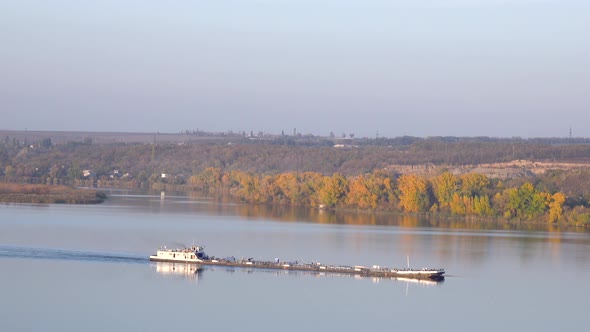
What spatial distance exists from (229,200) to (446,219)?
1921 cm

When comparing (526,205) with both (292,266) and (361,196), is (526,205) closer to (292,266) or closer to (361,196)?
(361,196)

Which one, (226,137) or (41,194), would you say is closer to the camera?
(41,194)

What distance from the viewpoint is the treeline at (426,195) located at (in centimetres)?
5622

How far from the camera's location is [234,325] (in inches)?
960

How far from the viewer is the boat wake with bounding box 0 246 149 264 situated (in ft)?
110

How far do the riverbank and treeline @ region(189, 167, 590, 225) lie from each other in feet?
37.8

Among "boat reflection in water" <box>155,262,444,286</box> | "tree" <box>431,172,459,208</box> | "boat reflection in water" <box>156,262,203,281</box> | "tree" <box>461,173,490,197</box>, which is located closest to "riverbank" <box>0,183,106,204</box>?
"tree" <box>431,172,459,208</box>

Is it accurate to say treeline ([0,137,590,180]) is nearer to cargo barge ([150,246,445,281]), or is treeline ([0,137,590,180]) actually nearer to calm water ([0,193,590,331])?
calm water ([0,193,590,331])

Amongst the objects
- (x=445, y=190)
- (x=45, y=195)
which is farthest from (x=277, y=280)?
(x=45, y=195)

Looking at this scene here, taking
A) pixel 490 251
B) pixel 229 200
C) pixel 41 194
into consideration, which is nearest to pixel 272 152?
pixel 229 200

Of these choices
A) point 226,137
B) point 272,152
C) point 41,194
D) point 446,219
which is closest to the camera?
point 446,219

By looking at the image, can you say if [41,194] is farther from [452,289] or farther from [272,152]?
[272,152]

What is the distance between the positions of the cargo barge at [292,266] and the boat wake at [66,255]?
0.91 m

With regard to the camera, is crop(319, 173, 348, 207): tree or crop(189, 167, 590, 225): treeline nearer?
crop(189, 167, 590, 225): treeline
